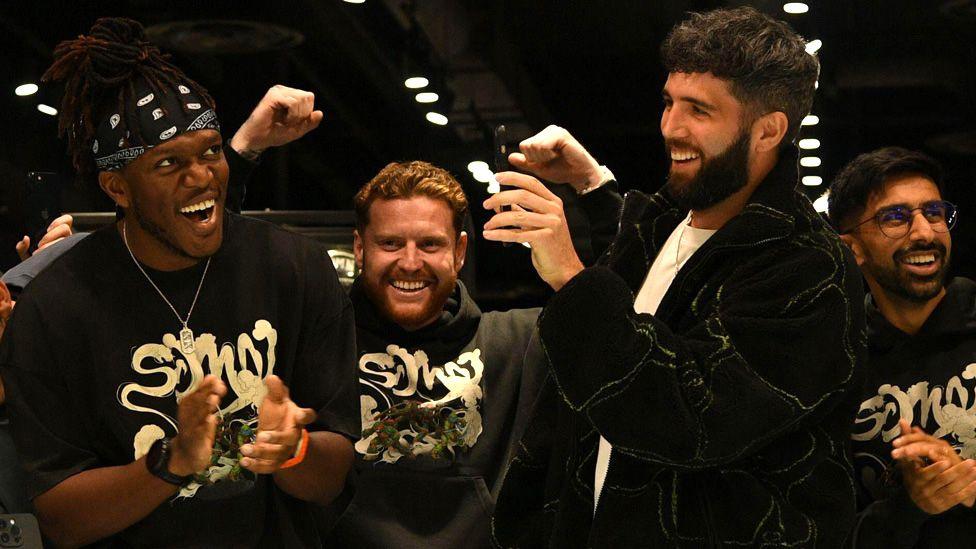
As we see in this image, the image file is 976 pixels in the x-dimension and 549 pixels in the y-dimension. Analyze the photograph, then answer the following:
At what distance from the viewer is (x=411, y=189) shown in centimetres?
320

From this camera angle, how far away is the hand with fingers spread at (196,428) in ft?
7.32

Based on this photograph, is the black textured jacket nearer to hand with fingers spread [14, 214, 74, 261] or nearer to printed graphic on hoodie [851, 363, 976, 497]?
printed graphic on hoodie [851, 363, 976, 497]

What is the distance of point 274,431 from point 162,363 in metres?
0.35

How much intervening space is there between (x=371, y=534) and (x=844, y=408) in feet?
3.92

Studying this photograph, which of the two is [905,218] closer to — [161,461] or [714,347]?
[714,347]

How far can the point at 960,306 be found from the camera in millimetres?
3143

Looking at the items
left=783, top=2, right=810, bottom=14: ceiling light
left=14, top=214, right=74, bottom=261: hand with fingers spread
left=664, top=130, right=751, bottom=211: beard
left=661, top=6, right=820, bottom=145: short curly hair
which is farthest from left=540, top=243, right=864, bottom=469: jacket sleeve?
left=783, top=2, right=810, bottom=14: ceiling light

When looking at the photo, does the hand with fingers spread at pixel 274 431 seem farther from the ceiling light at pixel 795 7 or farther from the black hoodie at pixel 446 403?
the ceiling light at pixel 795 7

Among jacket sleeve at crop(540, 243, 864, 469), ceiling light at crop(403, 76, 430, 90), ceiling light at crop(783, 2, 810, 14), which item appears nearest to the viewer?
jacket sleeve at crop(540, 243, 864, 469)

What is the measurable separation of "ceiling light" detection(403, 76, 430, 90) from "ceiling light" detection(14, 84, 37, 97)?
148cm

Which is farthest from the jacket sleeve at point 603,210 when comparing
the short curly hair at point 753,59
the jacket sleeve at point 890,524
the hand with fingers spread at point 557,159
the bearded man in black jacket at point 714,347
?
the jacket sleeve at point 890,524

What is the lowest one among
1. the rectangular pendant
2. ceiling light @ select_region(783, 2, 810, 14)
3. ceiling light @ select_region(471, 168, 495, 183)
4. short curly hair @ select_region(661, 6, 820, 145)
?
ceiling light @ select_region(471, 168, 495, 183)

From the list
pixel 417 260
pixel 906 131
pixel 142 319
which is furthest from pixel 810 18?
pixel 142 319

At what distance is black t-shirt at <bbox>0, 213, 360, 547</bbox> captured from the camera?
245 cm
